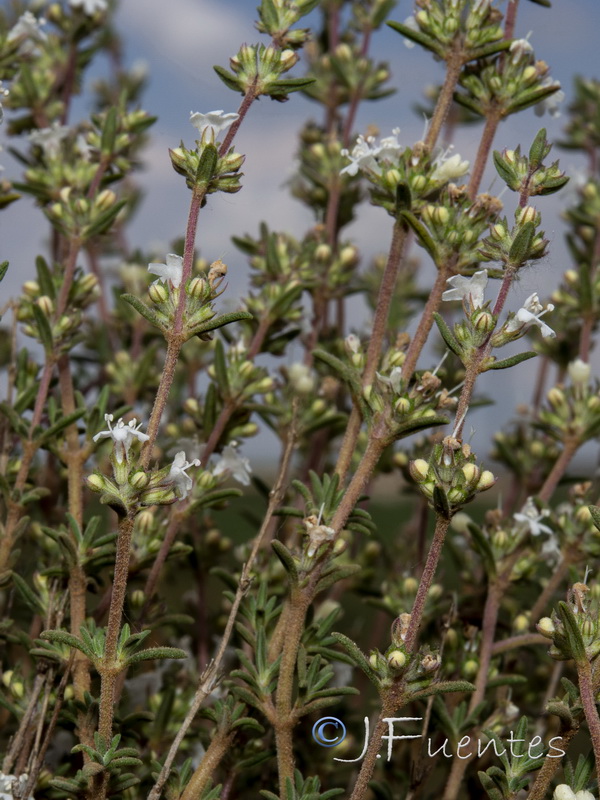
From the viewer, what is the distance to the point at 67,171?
198 cm

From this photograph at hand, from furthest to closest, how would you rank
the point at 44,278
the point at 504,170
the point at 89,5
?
the point at 89,5, the point at 44,278, the point at 504,170

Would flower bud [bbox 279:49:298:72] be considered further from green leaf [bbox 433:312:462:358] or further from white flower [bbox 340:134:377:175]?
green leaf [bbox 433:312:462:358]

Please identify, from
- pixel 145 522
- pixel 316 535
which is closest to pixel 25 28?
pixel 145 522

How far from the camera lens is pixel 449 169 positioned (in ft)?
5.01

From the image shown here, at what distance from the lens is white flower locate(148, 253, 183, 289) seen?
47.8 inches

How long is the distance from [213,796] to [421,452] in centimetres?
101

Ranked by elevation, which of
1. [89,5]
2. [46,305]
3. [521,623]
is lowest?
[521,623]

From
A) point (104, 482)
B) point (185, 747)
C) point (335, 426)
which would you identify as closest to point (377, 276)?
point (335, 426)

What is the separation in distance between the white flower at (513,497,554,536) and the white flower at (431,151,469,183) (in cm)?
58

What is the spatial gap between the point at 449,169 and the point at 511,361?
428mm

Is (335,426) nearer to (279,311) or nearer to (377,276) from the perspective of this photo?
(279,311)

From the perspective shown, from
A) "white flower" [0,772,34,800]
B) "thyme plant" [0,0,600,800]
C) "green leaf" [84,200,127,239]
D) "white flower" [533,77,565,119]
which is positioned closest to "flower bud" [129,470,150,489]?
"thyme plant" [0,0,600,800]

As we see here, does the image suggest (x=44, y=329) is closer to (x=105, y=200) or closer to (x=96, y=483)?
(x=105, y=200)

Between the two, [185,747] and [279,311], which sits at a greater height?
[279,311]
